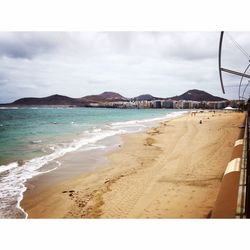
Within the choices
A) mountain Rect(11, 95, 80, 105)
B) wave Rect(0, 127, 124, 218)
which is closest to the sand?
wave Rect(0, 127, 124, 218)

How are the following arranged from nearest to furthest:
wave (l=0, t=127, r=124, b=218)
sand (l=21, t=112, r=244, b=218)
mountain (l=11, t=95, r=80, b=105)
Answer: sand (l=21, t=112, r=244, b=218) → wave (l=0, t=127, r=124, b=218) → mountain (l=11, t=95, r=80, b=105)

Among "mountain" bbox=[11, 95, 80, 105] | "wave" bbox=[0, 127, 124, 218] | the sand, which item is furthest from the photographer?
"mountain" bbox=[11, 95, 80, 105]

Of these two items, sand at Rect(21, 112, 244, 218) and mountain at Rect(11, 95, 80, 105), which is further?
mountain at Rect(11, 95, 80, 105)

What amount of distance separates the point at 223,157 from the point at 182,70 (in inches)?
71.5

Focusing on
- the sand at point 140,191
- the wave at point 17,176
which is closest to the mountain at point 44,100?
the wave at point 17,176

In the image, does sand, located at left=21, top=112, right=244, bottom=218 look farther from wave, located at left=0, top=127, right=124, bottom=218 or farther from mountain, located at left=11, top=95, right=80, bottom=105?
mountain, located at left=11, top=95, right=80, bottom=105

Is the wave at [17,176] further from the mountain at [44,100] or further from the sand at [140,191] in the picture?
the mountain at [44,100]

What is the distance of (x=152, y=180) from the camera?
3955 millimetres

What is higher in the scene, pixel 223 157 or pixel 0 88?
pixel 0 88

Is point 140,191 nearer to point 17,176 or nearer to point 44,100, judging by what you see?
point 17,176
